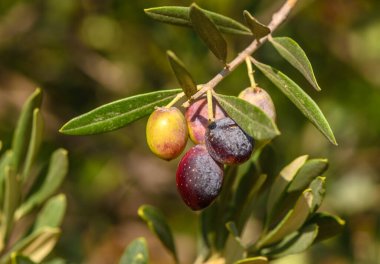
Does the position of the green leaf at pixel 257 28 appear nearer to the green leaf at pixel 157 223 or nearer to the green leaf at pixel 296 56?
the green leaf at pixel 296 56

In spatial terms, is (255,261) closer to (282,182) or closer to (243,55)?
(282,182)

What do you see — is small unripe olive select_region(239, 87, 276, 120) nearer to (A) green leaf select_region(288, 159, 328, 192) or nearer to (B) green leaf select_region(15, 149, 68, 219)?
(A) green leaf select_region(288, 159, 328, 192)

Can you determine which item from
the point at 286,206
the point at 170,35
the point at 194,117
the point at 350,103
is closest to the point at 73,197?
the point at 170,35

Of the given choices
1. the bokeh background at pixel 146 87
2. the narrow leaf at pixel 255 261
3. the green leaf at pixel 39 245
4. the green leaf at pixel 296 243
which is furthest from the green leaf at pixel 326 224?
the bokeh background at pixel 146 87

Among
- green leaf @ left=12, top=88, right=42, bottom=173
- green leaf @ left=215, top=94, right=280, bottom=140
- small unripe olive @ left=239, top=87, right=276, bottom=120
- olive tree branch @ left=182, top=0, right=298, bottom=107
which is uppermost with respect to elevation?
olive tree branch @ left=182, top=0, right=298, bottom=107

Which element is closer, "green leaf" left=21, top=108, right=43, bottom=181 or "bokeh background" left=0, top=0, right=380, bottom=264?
"green leaf" left=21, top=108, right=43, bottom=181

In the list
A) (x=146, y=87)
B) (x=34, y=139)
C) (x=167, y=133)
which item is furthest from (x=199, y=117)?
(x=146, y=87)

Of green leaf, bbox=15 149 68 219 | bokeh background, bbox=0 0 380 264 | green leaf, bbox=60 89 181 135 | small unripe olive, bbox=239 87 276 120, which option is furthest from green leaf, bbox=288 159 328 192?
bokeh background, bbox=0 0 380 264
